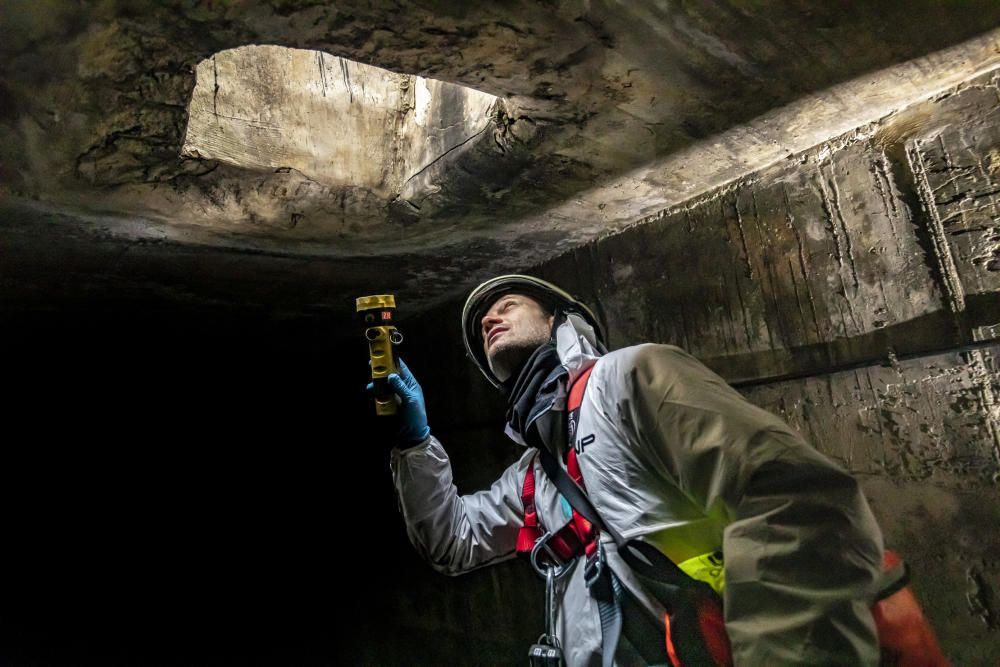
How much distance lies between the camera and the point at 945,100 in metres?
1.48

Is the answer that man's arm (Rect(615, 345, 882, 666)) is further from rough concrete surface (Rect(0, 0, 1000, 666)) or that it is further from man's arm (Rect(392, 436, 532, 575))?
man's arm (Rect(392, 436, 532, 575))

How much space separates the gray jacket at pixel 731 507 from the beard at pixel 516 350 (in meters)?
0.27

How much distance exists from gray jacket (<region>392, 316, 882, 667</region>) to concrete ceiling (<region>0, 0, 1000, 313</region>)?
634 mm

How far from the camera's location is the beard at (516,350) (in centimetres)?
206

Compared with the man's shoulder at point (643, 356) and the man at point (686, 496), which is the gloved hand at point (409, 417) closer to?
the man at point (686, 496)

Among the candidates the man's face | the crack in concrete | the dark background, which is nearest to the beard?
the man's face

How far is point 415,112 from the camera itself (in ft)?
7.01

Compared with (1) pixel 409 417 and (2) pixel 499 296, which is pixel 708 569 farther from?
(2) pixel 499 296

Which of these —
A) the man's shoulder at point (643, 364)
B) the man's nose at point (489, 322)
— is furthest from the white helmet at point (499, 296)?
the man's shoulder at point (643, 364)

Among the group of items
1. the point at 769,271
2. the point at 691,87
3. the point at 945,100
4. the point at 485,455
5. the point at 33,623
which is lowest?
the point at 33,623

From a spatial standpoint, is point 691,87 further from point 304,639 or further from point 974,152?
point 304,639

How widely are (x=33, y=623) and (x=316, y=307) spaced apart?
146 inches

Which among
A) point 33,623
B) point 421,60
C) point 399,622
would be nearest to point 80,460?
point 33,623

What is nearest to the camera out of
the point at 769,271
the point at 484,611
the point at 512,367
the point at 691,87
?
the point at 691,87
